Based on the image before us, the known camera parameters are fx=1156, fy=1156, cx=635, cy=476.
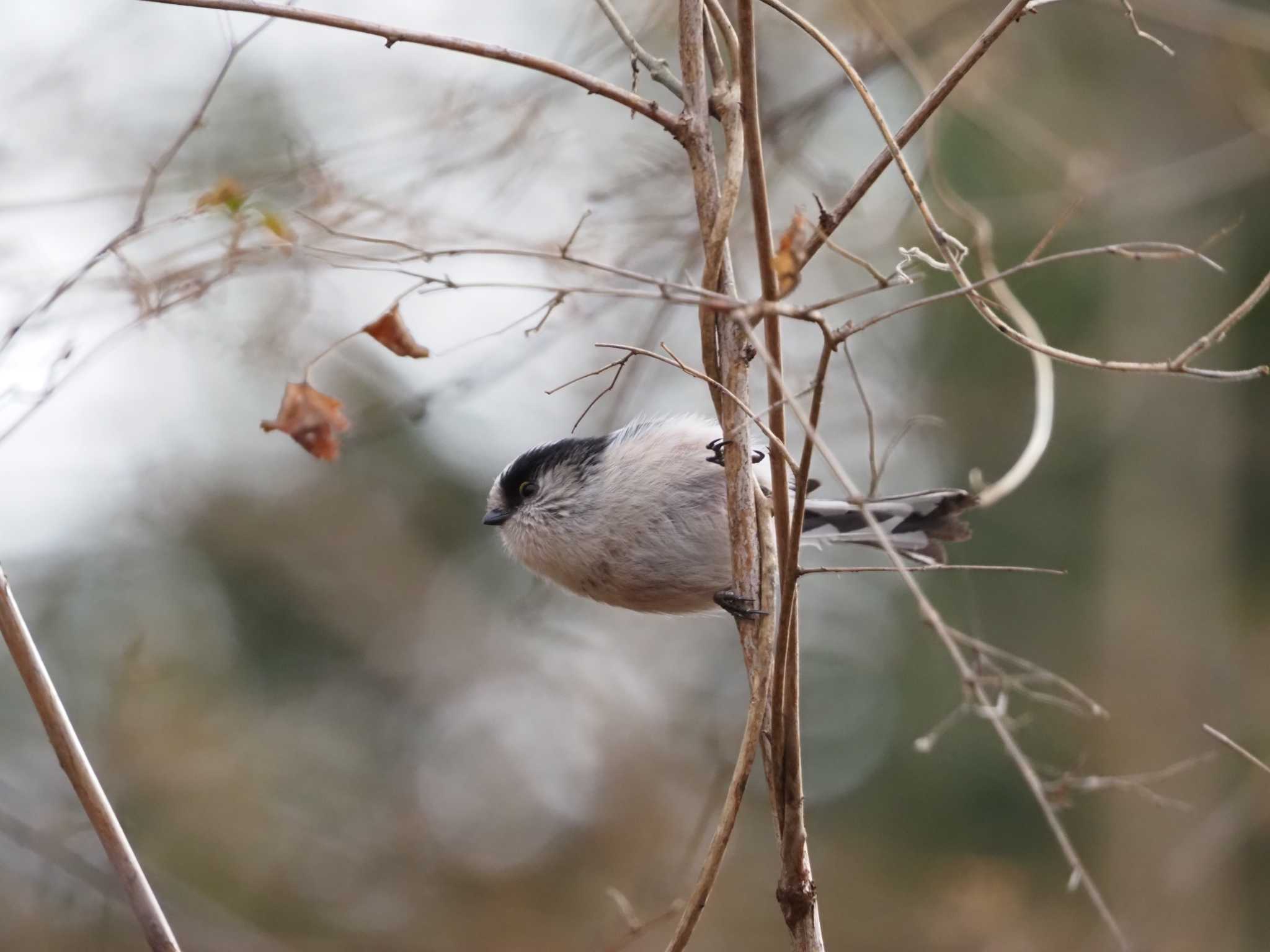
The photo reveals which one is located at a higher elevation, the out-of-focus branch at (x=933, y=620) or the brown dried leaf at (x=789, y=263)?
the brown dried leaf at (x=789, y=263)

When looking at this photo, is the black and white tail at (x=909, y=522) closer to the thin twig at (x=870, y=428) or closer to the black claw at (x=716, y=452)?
the black claw at (x=716, y=452)

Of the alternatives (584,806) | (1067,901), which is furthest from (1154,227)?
(584,806)

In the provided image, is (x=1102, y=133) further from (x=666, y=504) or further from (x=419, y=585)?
(x=666, y=504)

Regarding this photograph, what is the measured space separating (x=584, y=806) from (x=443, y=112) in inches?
191

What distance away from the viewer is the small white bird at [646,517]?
296 cm

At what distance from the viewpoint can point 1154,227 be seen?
767 cm

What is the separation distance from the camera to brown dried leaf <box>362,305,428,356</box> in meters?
1.94

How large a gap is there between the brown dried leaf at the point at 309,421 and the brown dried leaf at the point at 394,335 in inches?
8.0

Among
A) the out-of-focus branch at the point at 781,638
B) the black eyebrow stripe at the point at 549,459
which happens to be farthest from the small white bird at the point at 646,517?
the out-of-focus branch at the point at 781,638

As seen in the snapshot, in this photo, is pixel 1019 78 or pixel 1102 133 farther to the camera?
pixel 1102 133

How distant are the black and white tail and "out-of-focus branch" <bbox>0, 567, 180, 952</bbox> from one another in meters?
1.71

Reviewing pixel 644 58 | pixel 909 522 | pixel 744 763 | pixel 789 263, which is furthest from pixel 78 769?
pixel 909 522

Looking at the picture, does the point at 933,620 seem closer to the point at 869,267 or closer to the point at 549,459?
the point at 869,267

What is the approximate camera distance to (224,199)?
89.7 inches
